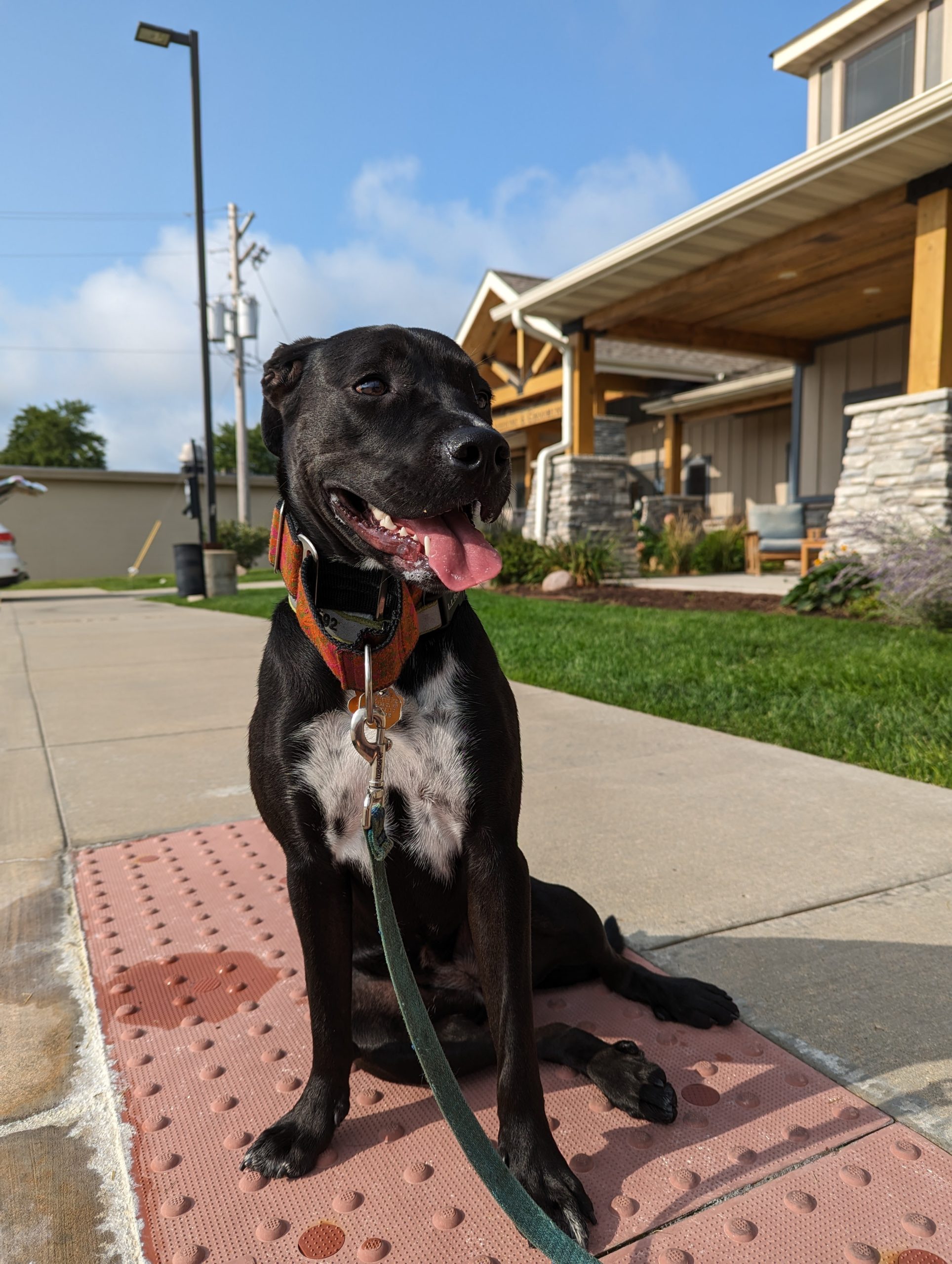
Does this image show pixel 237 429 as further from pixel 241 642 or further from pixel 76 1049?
pixel 76 1049

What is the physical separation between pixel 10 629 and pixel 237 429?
64.7 ft

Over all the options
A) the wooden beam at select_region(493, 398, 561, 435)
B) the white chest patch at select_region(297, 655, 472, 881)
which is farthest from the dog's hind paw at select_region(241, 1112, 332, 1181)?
the wooden beam at select_region(493, 398, 561, 435)

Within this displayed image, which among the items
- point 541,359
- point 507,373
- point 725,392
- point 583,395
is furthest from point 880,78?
point 507,373

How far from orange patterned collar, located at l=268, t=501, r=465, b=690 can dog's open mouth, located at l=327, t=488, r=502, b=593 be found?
0.21 ft

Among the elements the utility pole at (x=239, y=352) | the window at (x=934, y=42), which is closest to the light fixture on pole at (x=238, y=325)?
the utility pole at (x=239, y=352)

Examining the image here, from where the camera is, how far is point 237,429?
28422mm

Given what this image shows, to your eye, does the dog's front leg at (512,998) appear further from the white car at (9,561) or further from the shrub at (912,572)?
the white car at (9,561)

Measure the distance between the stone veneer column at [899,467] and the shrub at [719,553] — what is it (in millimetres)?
4923

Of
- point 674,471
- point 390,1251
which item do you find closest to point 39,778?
point 390,1251

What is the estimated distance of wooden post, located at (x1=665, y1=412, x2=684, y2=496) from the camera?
19781 millimetres

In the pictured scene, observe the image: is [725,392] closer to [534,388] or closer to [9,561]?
[534,388]

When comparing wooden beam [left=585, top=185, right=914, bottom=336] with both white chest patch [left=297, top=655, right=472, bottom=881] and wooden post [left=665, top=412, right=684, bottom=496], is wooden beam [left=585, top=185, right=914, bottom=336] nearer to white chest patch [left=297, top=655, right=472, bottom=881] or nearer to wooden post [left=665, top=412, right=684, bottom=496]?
wooden post [left=665, top=412, right=684, bottom=496]

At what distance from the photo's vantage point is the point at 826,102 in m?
13.6

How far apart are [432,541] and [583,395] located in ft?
43.6
